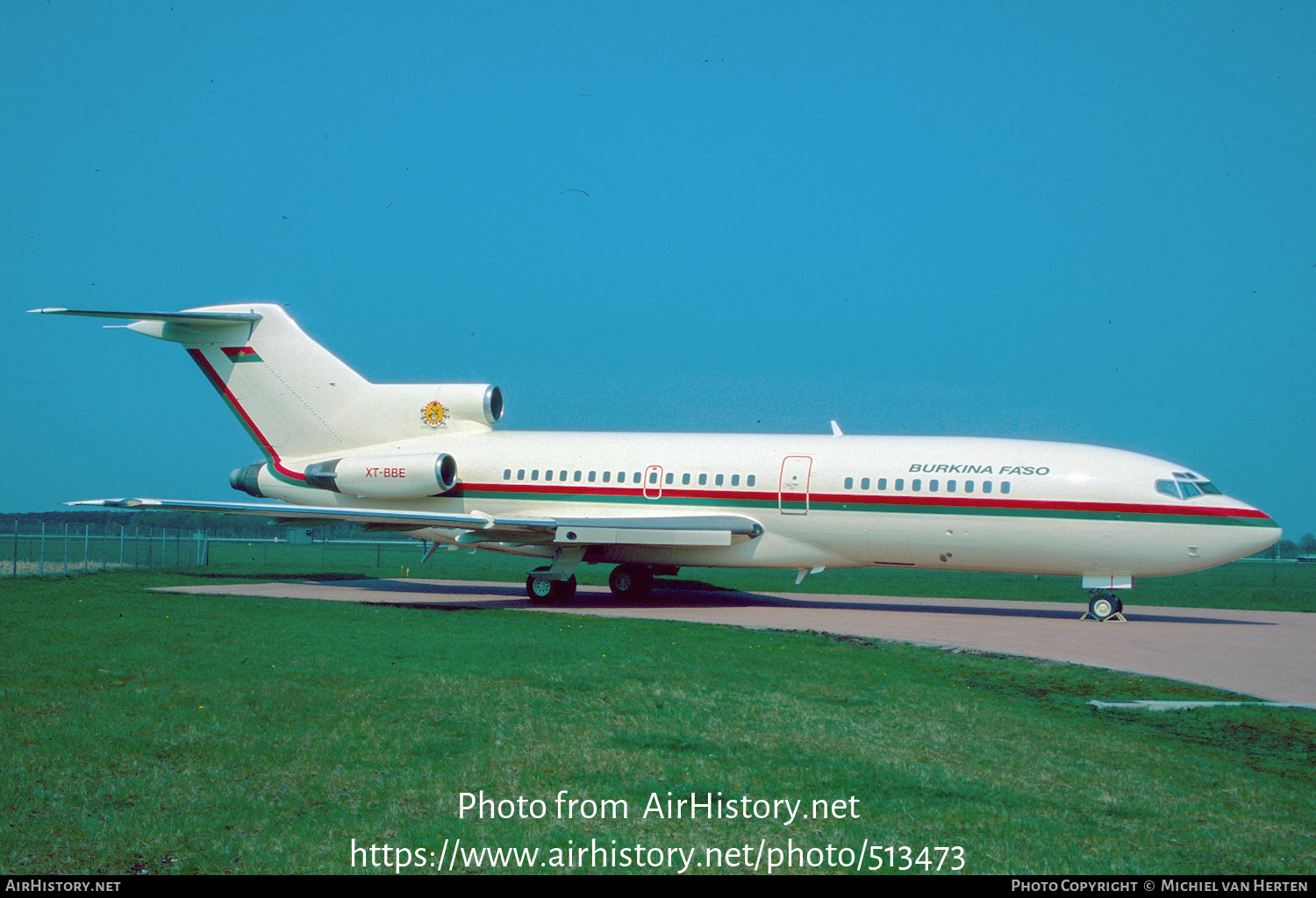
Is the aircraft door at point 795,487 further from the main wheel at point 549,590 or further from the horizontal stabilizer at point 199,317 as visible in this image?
the horizontal stabilizer at point 199,317

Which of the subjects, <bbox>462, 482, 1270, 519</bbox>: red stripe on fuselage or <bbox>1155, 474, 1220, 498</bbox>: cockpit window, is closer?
<bbox>462, 482, 1270, 519</bbox>: red stripe on fuselage

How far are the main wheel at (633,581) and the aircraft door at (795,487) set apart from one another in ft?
14.1

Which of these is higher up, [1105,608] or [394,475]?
[394,475]

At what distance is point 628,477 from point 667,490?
3.25 ft

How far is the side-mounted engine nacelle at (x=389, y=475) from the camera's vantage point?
25.1 m

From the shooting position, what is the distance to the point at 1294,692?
11906 mm

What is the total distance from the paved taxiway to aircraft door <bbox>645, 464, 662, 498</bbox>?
249 cm

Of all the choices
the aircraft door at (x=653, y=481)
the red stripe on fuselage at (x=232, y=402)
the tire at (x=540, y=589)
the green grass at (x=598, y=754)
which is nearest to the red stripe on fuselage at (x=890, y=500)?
the aircraft door at (x=653, y=481)

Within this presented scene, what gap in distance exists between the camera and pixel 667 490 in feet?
78.9

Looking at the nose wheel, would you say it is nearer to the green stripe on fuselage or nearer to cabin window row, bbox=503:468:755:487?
the green stripe on fuselage

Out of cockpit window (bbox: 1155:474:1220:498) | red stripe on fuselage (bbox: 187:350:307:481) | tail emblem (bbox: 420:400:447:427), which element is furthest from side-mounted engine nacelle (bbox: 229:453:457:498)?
cockpit window (bbox: 1155:474:1220:498)

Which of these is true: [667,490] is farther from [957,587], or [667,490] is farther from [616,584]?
[957,587]

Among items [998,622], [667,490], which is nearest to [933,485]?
[998,622]

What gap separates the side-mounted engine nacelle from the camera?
25.1 metres
